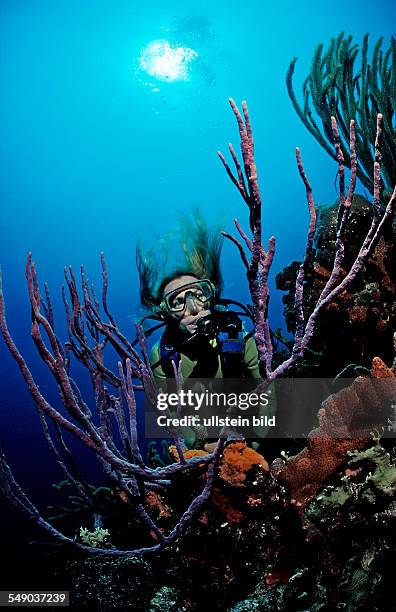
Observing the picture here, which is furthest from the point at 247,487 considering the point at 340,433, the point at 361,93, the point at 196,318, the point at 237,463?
the point at 361,93

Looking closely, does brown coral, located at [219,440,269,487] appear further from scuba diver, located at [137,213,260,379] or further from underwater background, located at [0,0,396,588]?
underwater background, located at [0,0,396,588]

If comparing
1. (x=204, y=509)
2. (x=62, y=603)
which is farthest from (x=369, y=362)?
(x=62, y=603)

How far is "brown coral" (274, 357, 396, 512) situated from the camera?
191 centimetres

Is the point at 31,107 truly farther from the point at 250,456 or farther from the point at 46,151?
the point at 250,456

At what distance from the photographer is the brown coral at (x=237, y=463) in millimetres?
2277

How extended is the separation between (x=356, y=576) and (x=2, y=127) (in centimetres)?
5086

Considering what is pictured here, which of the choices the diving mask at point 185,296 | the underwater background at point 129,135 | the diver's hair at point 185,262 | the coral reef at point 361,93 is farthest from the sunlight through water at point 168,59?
the diving mask at point 185,296

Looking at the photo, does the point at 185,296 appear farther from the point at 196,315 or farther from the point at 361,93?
the point at 361,93

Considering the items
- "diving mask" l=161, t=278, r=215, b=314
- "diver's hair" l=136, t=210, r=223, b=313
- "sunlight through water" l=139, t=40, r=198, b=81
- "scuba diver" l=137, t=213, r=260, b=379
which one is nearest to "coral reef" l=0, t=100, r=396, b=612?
"scuba diver" l=137, t=213, r=260, b=379

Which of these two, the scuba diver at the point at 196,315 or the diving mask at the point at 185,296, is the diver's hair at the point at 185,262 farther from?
the diving mask at the point at 185,296

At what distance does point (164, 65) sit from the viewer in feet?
105

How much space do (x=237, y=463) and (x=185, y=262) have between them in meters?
2.47

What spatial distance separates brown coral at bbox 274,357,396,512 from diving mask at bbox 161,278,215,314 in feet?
6.76

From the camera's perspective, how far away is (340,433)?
1.92 m
